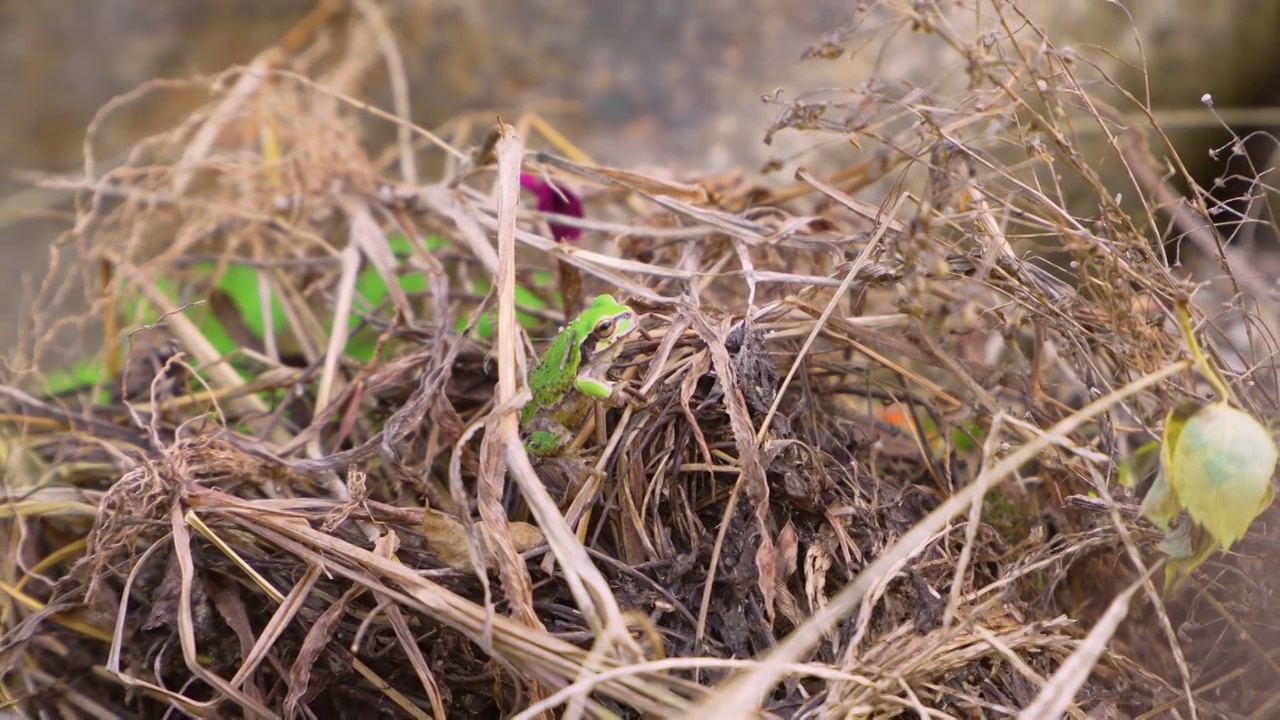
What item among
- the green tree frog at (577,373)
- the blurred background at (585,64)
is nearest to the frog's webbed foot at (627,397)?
the green tree frog at (577,373)

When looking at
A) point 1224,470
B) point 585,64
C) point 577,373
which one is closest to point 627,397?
point 577,373

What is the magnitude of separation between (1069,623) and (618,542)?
19.8 inches

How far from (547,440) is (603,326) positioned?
0.50ft

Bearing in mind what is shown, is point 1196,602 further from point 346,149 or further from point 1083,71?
point 1083,71

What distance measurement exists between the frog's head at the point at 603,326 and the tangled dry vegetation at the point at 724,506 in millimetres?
61

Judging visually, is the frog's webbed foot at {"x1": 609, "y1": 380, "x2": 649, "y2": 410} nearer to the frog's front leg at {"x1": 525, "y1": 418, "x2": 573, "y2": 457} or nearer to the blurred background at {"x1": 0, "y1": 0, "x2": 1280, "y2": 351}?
the frog's front leg at {"x1": 525, "y1": 418, "x2": 573, "y2": 457}

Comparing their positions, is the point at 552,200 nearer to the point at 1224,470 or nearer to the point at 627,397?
the point at 627,397

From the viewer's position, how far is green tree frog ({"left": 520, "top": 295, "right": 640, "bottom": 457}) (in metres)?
1.14

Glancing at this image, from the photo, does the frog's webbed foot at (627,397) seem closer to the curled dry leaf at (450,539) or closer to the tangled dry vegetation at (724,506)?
the tangled dry vegetation at (724,506)

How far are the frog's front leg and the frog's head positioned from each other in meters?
0.10

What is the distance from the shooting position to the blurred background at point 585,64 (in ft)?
9.26

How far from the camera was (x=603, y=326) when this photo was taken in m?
1.15

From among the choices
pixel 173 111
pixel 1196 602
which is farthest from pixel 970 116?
pixel 173 111

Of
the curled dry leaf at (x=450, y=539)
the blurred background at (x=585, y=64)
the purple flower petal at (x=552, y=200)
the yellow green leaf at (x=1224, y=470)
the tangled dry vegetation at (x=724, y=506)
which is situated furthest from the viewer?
the blurred background at (x=585, y=64)
